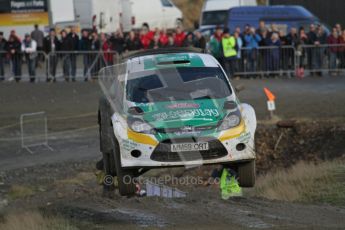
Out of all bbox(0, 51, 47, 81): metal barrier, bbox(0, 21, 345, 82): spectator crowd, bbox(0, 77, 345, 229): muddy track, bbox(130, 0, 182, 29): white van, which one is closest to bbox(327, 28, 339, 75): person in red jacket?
bbox(0, 21, 345, 82): spectator crowd

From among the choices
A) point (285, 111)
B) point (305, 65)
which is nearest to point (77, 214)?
point (285, 111)

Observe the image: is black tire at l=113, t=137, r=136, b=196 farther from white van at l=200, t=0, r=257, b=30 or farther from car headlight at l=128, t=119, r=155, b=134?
white van at l=200, t=0, r=257, b=30

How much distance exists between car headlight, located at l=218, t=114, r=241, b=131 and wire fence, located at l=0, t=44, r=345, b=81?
60.0ft

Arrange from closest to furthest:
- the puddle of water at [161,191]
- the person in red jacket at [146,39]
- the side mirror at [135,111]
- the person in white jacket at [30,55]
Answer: the side mirror at [135,111]
the puddle of water at [161,191]
the person in white jacket at [30,55]
the person in red jacket at [146,39]

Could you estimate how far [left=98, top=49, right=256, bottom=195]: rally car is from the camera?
36.3ft

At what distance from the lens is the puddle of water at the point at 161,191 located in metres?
16.5

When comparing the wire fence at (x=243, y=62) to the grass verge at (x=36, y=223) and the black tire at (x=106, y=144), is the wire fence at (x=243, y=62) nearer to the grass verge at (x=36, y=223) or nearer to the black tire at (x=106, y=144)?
the black tire at (x=106, y=144)

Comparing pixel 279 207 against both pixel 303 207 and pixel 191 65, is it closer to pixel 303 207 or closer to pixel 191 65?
pixel 303 207

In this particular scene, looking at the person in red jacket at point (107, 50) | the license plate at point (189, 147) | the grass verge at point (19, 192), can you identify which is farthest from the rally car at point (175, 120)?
the person in red jacket at point (107, 50)

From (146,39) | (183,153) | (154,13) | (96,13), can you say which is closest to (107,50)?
(146,39)

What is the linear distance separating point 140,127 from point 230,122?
3.93ft

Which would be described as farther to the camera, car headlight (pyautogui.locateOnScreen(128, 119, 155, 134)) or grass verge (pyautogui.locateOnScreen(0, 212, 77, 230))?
grass verge (pyautogui.locateOnScreen(0, 212, 77, 230))

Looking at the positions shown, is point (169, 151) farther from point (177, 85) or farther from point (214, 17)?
point (214, 17)

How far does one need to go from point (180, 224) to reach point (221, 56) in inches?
705
